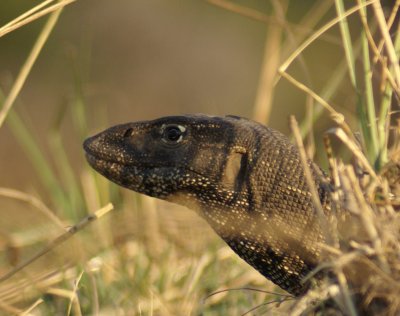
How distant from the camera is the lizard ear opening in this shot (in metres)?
4.00

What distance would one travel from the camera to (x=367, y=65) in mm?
4234

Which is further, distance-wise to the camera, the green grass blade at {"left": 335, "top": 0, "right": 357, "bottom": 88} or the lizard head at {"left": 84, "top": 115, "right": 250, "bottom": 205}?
the green grass blade at {"left": 335, "top": 0, "right": 357, "bottom": 88}

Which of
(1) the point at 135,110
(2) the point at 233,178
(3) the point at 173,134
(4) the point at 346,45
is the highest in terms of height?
(4) the point at 346,45

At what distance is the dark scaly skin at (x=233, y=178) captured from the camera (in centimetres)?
389

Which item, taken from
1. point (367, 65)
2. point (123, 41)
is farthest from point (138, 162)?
point (123, 41)

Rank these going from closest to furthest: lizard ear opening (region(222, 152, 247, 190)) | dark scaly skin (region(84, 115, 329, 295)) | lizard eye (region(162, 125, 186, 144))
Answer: dark scaly skin (region(84, 115, 329, 295)), lizard ear opening (region(222, 152, 247, 190)), lizard eye (region(162, 125, 186, 144))

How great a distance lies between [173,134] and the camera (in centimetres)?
411

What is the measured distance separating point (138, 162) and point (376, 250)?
3.72 ft

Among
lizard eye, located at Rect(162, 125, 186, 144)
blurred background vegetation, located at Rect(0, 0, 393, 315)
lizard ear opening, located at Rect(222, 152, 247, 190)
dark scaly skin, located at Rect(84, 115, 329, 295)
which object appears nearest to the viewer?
dark scaly skin, located at Rect(84, 115, 329, 295)

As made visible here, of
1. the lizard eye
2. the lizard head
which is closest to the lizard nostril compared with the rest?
the lizard head

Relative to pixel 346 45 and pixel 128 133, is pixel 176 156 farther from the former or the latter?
pixel 346 45

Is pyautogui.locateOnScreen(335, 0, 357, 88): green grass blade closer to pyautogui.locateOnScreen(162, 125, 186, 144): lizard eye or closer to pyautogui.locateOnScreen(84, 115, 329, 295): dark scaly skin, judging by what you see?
pyautogui.locateOnScreen(84, 115, 329, 295): dark scaly skin

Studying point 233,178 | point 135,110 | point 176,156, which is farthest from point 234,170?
point 135,110

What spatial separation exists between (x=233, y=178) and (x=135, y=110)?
9834 millimetres
